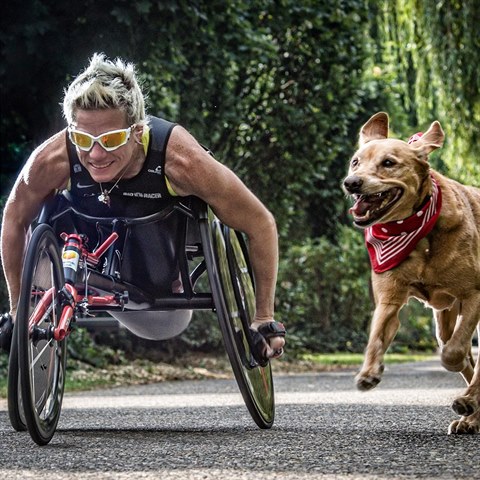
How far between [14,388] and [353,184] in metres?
1.84

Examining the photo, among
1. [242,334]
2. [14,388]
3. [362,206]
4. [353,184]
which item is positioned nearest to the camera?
[14,388]

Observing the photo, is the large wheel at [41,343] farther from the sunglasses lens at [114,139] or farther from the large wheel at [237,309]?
the large wheel at [237,309]

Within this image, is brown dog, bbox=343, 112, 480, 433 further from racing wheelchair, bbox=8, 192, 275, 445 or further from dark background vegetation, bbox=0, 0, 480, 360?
dark background vegetation, bbox=0, 0, 480, 360

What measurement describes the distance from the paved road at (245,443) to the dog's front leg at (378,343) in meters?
0.25

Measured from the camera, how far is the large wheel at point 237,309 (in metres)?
5.32

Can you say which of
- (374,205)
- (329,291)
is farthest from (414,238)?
(329,291)

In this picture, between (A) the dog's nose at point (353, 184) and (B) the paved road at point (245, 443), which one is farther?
(A) the dog's nose at point (353, 184)

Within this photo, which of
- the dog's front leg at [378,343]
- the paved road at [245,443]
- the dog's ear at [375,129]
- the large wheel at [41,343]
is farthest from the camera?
the dog's ear at [375,129]

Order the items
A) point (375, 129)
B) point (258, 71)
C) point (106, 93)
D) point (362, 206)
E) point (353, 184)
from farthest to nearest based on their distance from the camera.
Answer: point (258, 71), point (375, 129), point (362, 206), point (353, 184), point (106, 93)

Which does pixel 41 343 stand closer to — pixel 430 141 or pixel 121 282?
pixel 121 282

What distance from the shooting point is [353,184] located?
5438 mm

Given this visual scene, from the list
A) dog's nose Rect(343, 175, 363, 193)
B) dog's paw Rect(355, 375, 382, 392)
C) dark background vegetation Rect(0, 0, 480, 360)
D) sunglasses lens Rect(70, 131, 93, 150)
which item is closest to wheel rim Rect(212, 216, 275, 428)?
dog's paw Rect(355, 375, 382, 392)

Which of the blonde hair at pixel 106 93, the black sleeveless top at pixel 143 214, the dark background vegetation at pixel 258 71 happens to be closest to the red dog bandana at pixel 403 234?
the black sleeveless top at pixel 143 214

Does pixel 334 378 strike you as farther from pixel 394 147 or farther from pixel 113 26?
pixel 394 147
